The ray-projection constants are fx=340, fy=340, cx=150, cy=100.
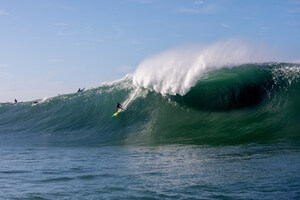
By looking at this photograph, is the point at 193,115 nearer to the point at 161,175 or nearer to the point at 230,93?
the point at 230,93

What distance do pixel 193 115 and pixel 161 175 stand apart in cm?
791

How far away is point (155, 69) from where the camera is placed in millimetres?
16875

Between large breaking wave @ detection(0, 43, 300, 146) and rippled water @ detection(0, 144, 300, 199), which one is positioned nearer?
rippled water @ detection(0, 144, 300, 199)

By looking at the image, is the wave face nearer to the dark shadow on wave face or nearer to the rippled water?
the dark shadow on wave face

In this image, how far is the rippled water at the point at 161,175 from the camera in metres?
4.57

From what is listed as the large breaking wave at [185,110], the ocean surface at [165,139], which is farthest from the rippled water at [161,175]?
the large breaking wave at [185,110]

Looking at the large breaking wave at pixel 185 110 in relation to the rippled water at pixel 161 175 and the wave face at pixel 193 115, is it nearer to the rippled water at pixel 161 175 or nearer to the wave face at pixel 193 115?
the wave face at pixel 193 115

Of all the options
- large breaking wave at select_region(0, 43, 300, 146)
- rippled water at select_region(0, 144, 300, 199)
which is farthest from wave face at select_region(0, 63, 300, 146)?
rippled water at select_region(0, 144, 300, 199)

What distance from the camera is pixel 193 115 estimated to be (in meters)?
13.4

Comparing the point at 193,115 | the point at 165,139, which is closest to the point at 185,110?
the point at 193,115

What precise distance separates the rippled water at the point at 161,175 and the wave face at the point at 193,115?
2534 millimetres

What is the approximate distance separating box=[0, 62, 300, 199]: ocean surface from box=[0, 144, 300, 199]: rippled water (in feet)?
0.06

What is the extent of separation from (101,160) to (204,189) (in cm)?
342

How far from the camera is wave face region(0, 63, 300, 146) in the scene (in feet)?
36.1
